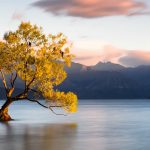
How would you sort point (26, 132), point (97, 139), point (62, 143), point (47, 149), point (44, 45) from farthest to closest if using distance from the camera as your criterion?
1. point (44, 45)
2. point (26, 132)
3. point (97, 139)
4. point (62, 143)
5. point (47, 149)

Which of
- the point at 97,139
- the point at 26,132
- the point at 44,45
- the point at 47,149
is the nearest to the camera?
the point at 47,149

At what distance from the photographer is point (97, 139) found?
2825 inches

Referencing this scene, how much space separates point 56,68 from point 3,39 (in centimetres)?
1232

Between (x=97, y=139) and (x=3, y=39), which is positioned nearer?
(x=97, y=139)

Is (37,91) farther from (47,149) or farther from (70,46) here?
(47,149)

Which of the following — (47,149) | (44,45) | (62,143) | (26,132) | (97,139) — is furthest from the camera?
(44,45)

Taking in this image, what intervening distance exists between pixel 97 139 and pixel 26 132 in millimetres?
16946

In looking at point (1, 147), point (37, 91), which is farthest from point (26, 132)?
point (1, 147)

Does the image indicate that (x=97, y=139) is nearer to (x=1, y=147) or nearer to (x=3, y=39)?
(x=1, y=147)

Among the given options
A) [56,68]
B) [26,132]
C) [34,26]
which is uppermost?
[34,26]

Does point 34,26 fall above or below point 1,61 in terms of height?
above

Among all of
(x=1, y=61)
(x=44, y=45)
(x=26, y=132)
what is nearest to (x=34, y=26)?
(x=44, y=45)

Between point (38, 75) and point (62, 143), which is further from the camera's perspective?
point (38, 75)

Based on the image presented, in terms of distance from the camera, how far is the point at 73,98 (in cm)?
8781
